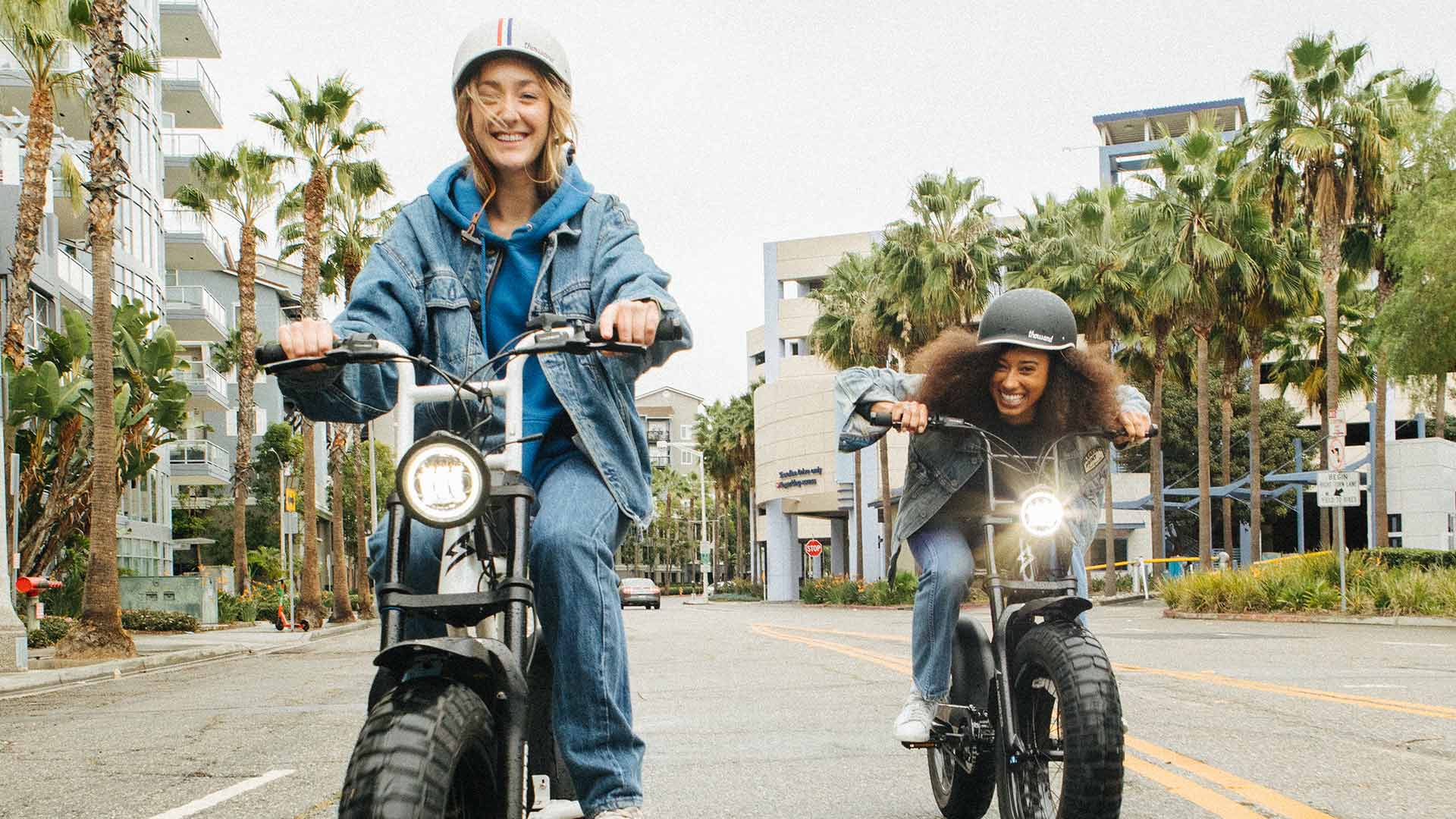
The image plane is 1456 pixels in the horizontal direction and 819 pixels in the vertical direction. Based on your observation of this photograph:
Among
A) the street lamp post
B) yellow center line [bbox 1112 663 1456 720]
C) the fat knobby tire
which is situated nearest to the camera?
the fat knobby tire

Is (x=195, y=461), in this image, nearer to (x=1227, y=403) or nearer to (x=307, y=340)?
(x=1227, y=403)

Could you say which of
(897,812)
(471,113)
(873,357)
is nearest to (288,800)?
(897,812)

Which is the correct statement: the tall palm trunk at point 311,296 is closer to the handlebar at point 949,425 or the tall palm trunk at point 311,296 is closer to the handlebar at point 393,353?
the handlebar at point 949,425

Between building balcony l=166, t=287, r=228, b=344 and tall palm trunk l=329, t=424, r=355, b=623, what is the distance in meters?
15.2

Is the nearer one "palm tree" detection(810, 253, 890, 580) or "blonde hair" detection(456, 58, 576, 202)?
"blonde hair" detection(456, 58, 576, 202)

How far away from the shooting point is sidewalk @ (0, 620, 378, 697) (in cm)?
1603

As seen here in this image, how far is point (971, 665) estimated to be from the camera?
438 centimetres

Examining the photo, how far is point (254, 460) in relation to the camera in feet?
210

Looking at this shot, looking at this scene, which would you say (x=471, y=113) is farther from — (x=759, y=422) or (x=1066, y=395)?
(x=759, y=422)

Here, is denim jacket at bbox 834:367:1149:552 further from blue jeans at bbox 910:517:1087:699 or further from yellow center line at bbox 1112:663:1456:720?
yellow center line at bbox 1112:663:1456:720

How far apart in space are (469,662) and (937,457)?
8.12 feet

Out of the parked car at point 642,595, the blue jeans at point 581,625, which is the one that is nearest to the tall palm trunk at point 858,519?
the parked car at point 642,595

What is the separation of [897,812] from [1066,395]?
158 cm

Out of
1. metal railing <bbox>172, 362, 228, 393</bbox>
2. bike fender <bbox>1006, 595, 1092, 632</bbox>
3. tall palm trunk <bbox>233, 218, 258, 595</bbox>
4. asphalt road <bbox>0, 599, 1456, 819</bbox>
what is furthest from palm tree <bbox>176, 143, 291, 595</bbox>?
bike fender <bbox>1006, 595, 1092, 632</bbox>
